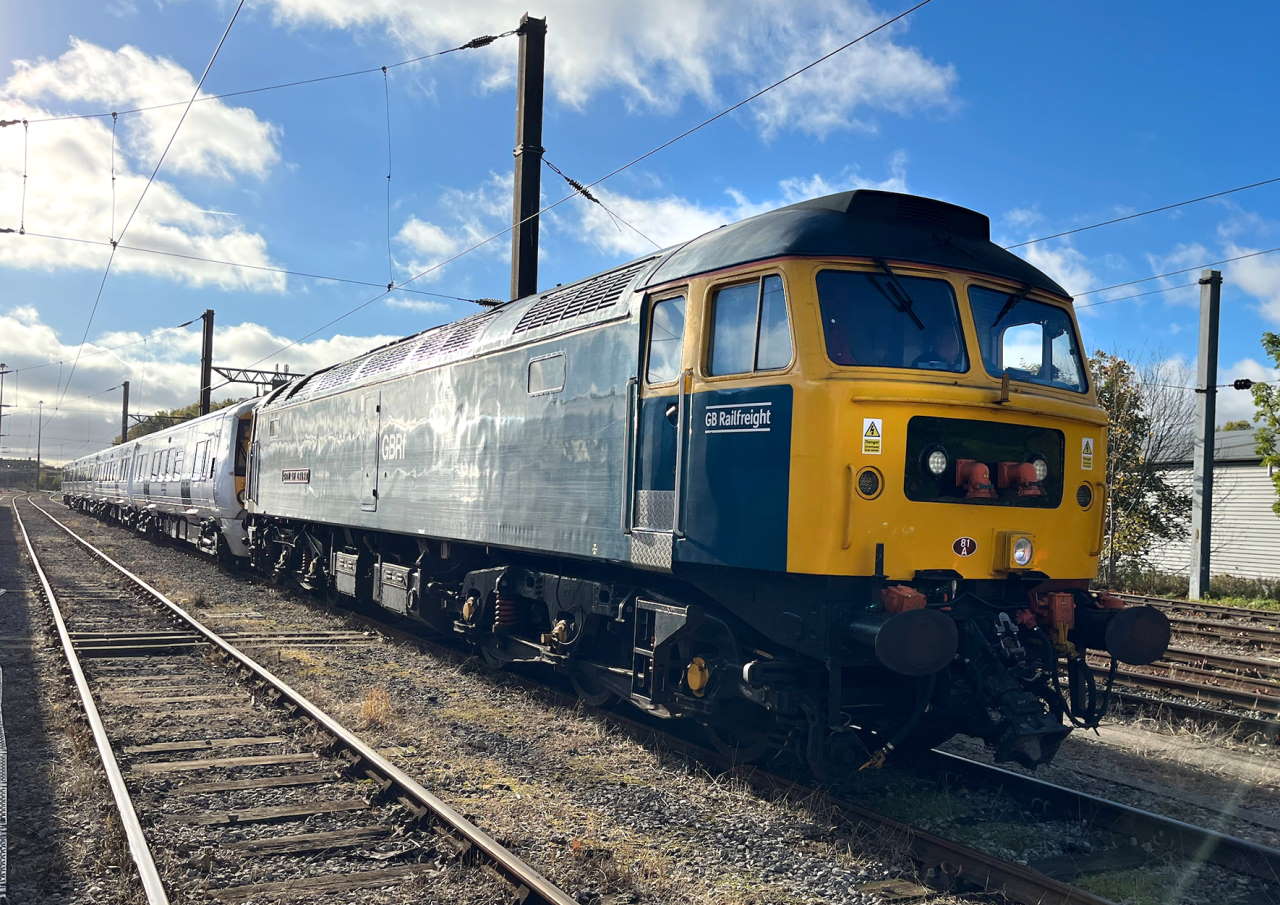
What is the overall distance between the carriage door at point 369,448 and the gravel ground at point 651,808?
306 cm

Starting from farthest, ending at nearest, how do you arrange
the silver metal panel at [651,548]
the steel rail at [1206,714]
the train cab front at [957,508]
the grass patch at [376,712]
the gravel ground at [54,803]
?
the steel rail at [1206,714] < the grass patch at [376,712] < the silver metal panel at [651,548] < the train cab front at [957,508] < the gravel ground at [54,803]

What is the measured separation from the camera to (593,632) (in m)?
7.87

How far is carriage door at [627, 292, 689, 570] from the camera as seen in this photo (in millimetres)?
6531

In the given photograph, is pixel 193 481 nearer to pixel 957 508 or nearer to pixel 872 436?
pixel 872 436

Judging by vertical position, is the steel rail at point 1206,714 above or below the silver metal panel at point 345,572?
below

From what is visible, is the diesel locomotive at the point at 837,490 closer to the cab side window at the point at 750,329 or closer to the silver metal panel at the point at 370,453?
the cab side window at the point at 750,329

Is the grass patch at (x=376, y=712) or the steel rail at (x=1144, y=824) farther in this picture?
the grass patch at (x=376, y=712)

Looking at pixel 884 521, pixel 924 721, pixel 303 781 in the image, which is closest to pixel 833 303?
A: pixel 884 521

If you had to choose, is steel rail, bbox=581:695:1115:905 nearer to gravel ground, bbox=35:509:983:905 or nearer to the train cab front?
gravel ground, bbox=35:509:983:905

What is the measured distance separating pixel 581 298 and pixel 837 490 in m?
3.33

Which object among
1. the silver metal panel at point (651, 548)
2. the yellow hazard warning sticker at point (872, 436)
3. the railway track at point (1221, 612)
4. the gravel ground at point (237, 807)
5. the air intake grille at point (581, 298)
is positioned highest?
the air intake grille at point (581, 298)

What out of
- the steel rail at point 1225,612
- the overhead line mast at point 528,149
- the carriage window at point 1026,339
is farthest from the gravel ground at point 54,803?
the steel rail at point 1225,612

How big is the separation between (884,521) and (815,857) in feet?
6.10

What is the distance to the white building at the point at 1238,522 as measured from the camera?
27500 mm
